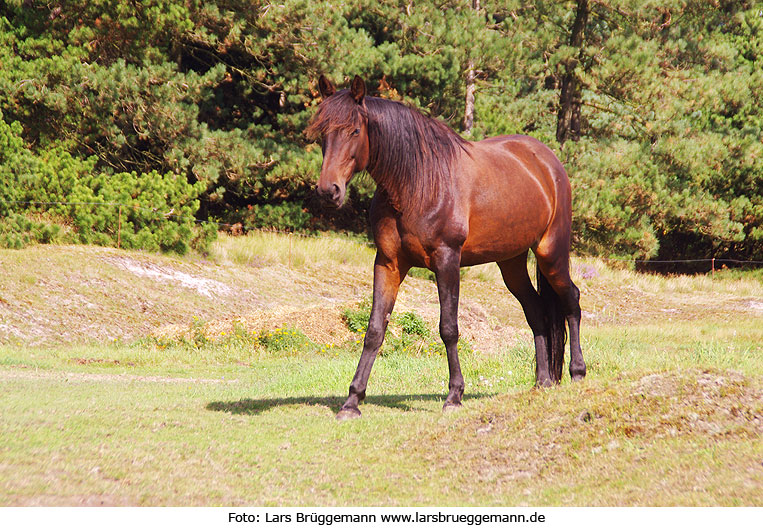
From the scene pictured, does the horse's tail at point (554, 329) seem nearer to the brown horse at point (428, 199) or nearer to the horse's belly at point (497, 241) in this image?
the brown horse at point (428, 199)

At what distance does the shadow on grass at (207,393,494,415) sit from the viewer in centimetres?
773

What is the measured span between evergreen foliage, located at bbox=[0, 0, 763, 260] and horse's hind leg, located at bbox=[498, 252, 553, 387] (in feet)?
40.6

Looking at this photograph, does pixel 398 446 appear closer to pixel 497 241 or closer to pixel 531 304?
pixel 497 241

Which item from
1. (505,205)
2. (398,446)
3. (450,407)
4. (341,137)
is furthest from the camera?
(505,205)

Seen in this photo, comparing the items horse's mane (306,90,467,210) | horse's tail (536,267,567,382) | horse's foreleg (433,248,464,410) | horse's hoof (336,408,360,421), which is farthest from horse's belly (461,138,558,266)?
horse's hoof (336,408,360,421)

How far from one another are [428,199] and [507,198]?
40.3 inches

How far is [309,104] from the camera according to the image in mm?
24562

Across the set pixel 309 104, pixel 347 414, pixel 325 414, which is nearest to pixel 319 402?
pixel 325 414

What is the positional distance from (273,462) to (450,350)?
97.3 inches

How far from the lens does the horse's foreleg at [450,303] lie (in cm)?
721

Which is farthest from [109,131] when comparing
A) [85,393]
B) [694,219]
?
[694,219]

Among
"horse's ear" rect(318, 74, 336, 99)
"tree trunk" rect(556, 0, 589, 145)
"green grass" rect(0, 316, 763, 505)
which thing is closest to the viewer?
"green grass" rect(0, 316, 763, 505)

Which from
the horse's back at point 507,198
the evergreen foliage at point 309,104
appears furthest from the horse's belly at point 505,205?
the evergreen foliage at point 309,104

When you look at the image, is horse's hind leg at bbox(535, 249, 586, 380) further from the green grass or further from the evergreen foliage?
the evergreen foliage
